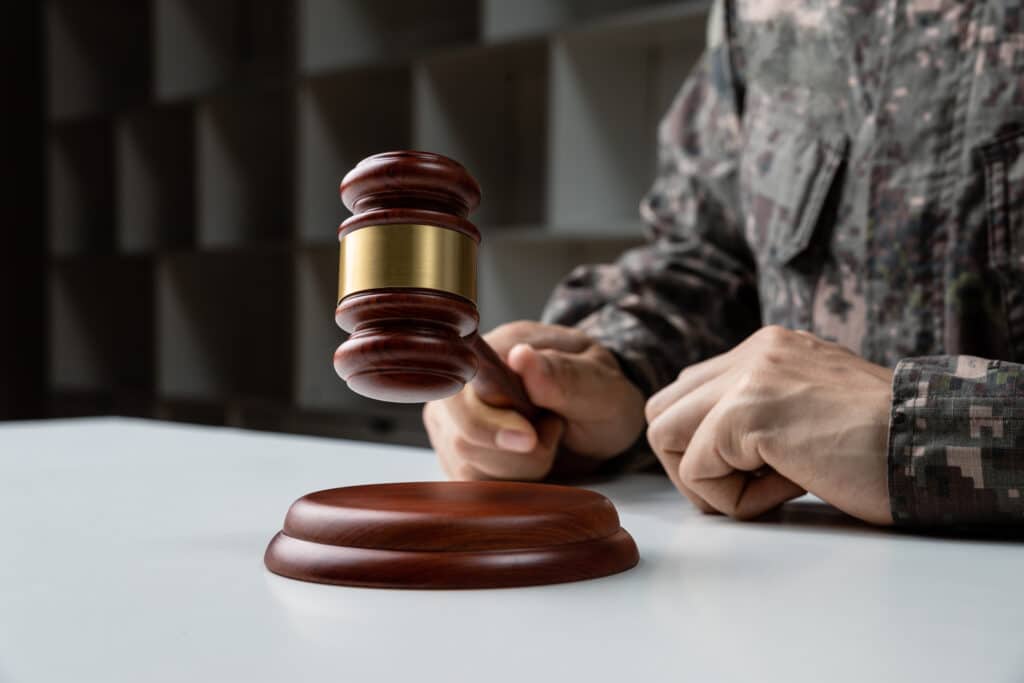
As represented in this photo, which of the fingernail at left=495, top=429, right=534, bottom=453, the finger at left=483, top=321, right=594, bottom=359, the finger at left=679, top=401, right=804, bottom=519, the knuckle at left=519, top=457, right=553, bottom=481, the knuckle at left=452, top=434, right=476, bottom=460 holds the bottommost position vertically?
the knuckle at left=519, top=457, right=553, bottom=481

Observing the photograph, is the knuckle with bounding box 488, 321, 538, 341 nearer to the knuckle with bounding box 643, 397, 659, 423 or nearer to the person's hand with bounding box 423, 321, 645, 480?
the person's hand with bounding box 423, 321, 645, 480

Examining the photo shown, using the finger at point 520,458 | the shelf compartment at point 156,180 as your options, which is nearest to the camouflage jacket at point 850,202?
the finger at point 520,458

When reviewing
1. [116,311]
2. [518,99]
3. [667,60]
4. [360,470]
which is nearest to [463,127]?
[518,99]

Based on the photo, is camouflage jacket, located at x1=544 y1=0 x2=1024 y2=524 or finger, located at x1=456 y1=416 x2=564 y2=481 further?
camouflage jacket, located at x1=544 y1=0 x2=1024 y2=524

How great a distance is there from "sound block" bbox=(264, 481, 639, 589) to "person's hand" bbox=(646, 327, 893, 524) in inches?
6.2

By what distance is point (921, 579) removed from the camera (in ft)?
1.63

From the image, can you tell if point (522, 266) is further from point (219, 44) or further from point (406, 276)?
point (406, 276)

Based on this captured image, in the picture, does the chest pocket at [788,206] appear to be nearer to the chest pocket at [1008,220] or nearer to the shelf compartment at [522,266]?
the chest pocket at [1008,220]

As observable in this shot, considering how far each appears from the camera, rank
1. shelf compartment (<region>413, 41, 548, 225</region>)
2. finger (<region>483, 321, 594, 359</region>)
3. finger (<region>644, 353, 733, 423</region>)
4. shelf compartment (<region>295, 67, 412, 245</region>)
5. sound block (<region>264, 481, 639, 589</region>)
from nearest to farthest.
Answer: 1. sound block (<region>264, 481, 639, 589</region>)
2. finger (<region>644, 353, 733, 423</region>)
3. finger (<region>483, 321, 594, 359</region>)
4. shelf compartment (<region>413, 41, 548, 225</region>)
5. shelf compartment (<region>295, 67, 412, 245</region>)

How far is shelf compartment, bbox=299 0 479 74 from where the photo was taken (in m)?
3.03

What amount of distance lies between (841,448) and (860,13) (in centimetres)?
56

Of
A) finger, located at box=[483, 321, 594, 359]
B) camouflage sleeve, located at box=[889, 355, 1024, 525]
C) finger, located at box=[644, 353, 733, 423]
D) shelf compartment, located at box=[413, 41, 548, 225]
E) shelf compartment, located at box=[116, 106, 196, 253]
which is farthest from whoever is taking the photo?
shelf compartment, located at box=[116, 106, 196, 253]

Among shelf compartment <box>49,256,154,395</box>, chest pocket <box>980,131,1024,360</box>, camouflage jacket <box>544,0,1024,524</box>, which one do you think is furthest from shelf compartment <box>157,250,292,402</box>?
chest pocket <box>980,131,1024,360</box>

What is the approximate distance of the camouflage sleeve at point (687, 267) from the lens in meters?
1.00
